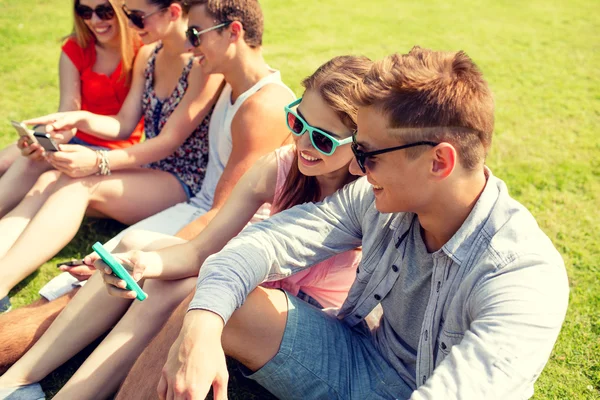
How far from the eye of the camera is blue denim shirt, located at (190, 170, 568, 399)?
1.84m

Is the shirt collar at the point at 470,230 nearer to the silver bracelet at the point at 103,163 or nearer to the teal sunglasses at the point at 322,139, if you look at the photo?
the teal sunglasses at the point at 322,139

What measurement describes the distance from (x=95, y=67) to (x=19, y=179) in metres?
1.04

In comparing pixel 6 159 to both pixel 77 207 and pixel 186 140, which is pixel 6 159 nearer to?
pixel 77 207

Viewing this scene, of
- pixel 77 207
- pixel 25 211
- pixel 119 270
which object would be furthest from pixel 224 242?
pixel 25 211

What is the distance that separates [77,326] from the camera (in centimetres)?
304

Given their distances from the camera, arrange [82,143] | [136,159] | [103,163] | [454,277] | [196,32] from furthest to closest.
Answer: [82,143] → [136,159] → [103,163] → [196,32] → [454,277]

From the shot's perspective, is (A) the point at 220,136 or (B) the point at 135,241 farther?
(A) the point at 220,136

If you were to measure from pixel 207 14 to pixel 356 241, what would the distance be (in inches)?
73.0

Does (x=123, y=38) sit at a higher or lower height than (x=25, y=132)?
higher

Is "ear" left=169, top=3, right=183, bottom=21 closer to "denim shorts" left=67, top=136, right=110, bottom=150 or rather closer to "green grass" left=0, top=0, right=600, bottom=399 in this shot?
"denim shorts" left=67, top=136, right=110, bottom=150

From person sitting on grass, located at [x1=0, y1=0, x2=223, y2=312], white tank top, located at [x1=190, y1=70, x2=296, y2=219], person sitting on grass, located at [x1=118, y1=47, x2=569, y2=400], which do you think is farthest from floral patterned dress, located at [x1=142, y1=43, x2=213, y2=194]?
person sitting on grass, located at [x1=118, y1=47, x2=569, y2=400]

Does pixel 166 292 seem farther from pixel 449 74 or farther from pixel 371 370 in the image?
pixel 449 74

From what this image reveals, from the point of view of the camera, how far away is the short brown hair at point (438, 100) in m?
2.08

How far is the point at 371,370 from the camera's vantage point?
2.60 metres
